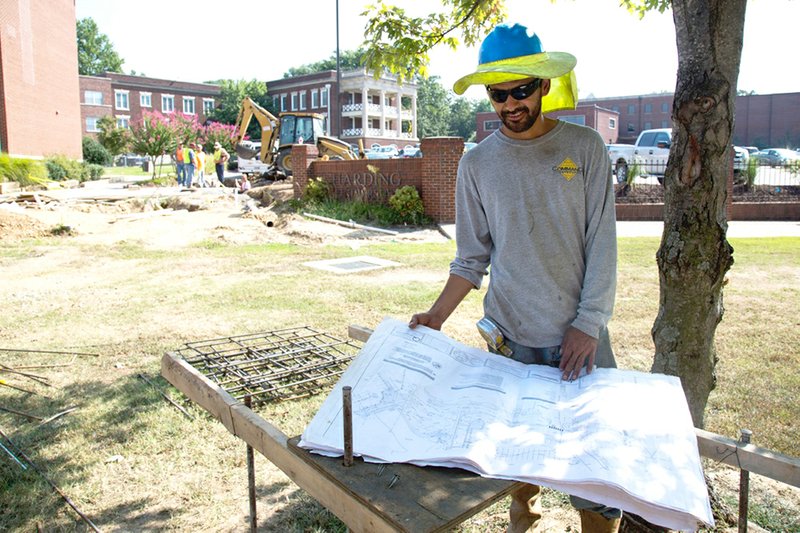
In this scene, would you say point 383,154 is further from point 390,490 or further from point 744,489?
point 390,490

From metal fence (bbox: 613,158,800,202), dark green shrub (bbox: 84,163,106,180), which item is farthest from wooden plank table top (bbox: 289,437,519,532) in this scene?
dark green shrub (bbox: 84,163,106,180)

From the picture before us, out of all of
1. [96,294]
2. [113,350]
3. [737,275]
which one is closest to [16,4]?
[96,294]

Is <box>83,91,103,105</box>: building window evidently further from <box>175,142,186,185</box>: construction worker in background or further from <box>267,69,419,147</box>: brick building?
<box>175,142,186,185</box>: construction worker in background

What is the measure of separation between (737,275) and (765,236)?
17.7ft

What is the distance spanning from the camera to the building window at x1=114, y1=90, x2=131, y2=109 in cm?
6694

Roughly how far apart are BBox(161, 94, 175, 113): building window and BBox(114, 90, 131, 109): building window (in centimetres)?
399

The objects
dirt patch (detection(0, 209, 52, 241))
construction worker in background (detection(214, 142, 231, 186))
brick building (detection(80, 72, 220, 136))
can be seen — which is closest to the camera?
dirt patch (detection(0, 209, 52, 241))

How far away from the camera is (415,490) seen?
1485 mm

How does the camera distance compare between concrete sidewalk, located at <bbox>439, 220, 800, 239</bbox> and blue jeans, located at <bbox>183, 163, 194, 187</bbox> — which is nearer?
concrete sidewalk, located at <bbox>439, 220, 800, 239</bbox>

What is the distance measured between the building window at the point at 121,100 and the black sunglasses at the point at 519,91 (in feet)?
243

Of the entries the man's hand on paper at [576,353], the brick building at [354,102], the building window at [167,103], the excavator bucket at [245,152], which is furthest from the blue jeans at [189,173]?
the building window at [167,103]

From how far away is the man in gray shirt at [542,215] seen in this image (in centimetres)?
201

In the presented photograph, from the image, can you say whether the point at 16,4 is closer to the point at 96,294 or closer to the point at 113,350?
the point at 96,294

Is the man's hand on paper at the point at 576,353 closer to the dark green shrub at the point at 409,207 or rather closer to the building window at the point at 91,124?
the dark green shrub at the point at 409,207
